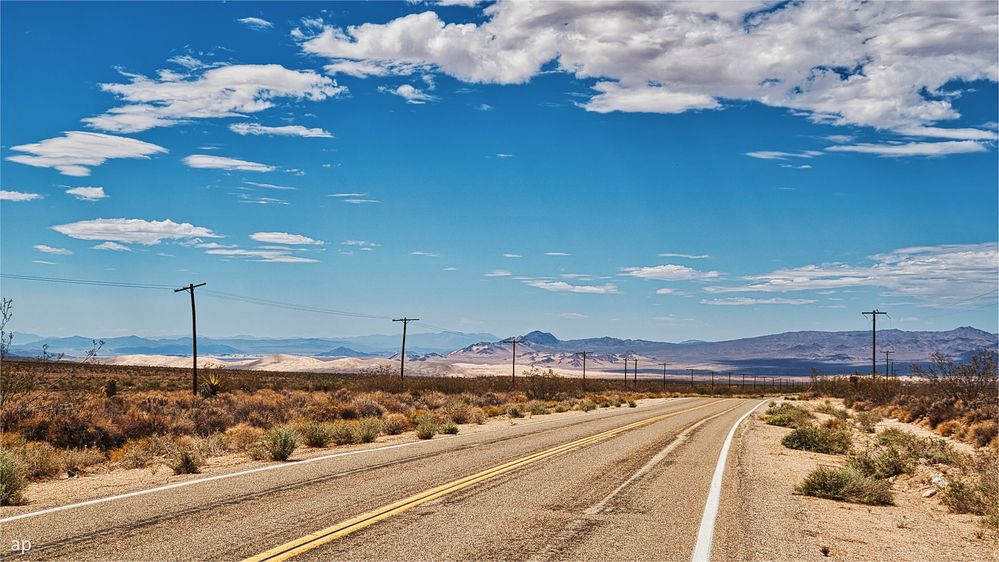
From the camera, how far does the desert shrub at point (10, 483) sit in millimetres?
10688

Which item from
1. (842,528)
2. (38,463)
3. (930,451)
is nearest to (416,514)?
(842,528)

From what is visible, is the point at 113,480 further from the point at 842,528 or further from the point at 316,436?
the point at 842,528

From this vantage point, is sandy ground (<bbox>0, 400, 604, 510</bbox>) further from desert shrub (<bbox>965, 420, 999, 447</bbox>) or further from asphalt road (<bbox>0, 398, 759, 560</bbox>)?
desert shrub (<bbox>965, 420, 999, 447</bbox>)

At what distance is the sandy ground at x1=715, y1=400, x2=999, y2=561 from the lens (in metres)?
8.99

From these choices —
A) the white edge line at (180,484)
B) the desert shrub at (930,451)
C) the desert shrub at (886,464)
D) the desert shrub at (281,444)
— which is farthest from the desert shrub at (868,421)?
the desert shrub at (281,444)

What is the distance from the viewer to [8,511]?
9.99 m

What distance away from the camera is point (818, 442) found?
22250 millimetres

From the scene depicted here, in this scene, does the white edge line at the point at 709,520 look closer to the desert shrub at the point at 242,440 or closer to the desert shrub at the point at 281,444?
the desert shrub at the point at 281,444

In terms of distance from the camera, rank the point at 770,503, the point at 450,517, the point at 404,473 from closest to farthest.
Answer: the point at 450,517 → the point at 770,503 → the point at 404,473

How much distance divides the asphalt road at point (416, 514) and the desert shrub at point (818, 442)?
24.8 ft

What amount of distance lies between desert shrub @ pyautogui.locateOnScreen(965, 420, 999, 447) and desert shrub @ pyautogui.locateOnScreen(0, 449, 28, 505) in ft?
81.5

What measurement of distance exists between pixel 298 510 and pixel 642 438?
48.0 ft

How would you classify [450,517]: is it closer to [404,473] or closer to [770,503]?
[404,473]

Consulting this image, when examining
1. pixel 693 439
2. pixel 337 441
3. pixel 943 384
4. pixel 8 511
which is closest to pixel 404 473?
pixel 8 511
